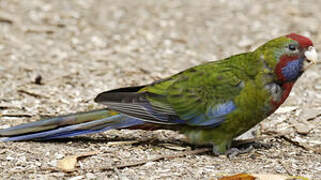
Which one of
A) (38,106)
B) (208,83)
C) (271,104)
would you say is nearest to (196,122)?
(208,83)

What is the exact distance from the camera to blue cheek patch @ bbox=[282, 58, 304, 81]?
379 cm

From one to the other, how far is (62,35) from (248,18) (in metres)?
2.69

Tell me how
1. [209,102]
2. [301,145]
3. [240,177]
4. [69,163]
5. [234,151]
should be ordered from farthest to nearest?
1. [301,145]
2. [234,151]
3. [209,102]
4. [69,163]
5. [240,177]

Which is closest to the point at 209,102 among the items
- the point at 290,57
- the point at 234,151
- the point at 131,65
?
A: the point at 234,151

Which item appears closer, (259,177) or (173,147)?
(259,177)

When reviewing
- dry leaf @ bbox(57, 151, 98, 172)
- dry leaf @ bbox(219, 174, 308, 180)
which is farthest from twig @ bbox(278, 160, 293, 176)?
dry leaf @ bbox(57, 151, 98, 172)

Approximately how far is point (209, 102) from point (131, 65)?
2.35m

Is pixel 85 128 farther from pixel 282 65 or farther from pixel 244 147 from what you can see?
pixel 282 65

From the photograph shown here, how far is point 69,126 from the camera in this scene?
3.95 m

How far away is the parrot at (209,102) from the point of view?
382cm

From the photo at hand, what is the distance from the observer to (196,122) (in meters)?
3.95

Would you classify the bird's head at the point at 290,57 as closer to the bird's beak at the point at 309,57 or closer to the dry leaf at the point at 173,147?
the bird's beak at the point at 309,57

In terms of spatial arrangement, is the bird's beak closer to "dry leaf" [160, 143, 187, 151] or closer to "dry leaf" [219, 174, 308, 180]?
"dry leaf" [219, 174, 308, 180]

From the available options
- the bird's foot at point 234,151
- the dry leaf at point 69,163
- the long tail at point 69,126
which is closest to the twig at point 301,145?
the bird's foot at point 234,151
